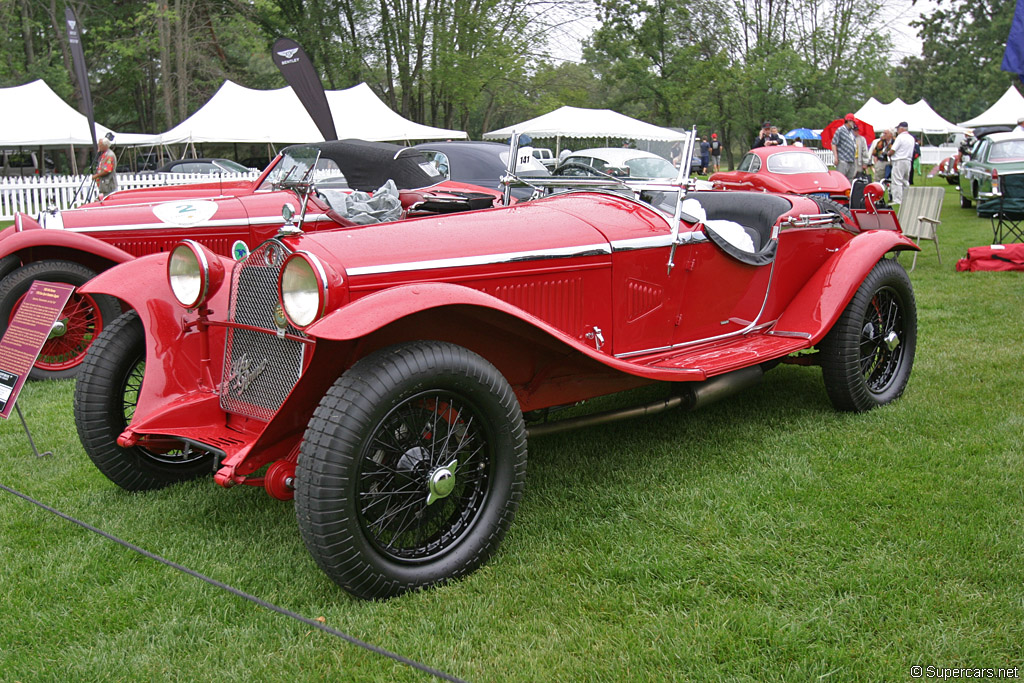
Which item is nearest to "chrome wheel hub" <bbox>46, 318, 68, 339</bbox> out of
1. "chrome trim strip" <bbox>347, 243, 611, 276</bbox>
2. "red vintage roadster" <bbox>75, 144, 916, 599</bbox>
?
"red vintage roadster" <bbox>75, 144, 916, 599</bbox>

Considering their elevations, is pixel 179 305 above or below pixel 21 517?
above

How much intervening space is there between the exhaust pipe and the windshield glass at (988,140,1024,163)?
1415cm

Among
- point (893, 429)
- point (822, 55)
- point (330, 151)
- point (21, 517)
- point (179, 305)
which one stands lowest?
point (21, 517)

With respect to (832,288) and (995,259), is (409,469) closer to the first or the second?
(832,288)

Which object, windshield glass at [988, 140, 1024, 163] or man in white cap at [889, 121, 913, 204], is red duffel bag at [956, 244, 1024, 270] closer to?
man in white cap at [889, 121, 913, 204]

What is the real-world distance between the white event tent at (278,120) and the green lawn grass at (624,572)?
53.7ft

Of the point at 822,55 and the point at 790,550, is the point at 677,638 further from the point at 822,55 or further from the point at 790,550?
the point at 822,55

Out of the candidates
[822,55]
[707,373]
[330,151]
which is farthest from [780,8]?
[707,373]

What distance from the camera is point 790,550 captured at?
9.83 ft

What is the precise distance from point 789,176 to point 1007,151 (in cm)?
530

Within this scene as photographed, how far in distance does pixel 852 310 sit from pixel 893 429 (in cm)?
69

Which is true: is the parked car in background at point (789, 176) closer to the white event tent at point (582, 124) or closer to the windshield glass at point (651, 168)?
the white event tent at point (582, 124)

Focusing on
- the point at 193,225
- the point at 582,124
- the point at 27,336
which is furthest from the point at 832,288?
the point at 582,124

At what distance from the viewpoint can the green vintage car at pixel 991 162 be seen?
47.5ft
